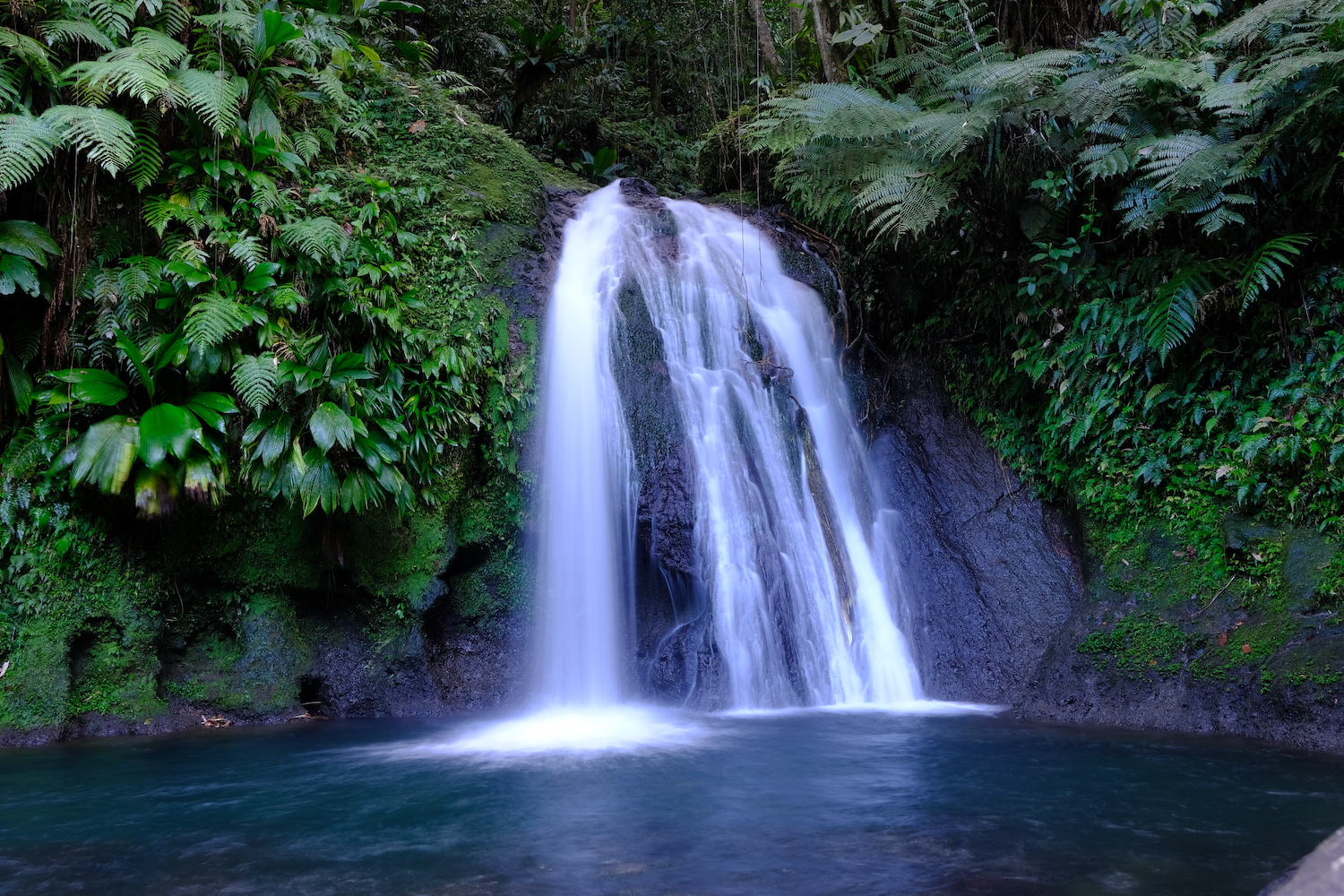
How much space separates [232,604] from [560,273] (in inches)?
166

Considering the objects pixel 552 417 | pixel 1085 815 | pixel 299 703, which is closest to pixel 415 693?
pixel 299 703

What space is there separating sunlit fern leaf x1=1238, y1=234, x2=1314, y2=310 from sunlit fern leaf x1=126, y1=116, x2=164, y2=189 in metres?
7.67

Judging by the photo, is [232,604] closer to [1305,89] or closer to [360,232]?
[360,232]

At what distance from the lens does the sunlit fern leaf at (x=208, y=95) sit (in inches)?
245

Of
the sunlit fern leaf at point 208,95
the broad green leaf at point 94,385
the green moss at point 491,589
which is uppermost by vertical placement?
the sunlit fern leaf at point 208,95

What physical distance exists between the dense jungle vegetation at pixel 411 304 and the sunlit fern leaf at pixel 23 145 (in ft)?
0.08

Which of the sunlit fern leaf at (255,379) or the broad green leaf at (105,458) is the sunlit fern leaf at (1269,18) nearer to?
the sunlit fern leaf at (255,379)

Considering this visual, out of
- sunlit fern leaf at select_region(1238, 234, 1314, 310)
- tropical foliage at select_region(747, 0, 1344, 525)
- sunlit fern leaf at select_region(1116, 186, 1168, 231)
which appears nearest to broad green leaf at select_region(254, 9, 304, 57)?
tropical foliage at select_region(747, 0, 1344, 525)

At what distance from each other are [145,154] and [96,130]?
2.19 feet

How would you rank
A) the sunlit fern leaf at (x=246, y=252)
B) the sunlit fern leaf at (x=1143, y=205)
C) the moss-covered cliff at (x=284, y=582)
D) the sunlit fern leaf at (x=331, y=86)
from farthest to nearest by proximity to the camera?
1. the sunlit fern leaf at (x=331, y=86)
2. the sunlit fern leaf at (x=246, y=252)
3. the sunlit fern leaf at (x=1143, y=205)
4. the moss-covered cliff at (x=284, y=582)

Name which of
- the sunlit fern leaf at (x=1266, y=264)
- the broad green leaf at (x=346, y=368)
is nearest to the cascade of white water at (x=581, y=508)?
the broad green leaf at (x=346, y=368)

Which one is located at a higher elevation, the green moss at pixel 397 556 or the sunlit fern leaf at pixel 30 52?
the sunlit fern leaf at pixel 30 52

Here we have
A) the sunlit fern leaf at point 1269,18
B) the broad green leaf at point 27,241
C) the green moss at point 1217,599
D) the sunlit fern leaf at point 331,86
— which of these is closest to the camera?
the green moss at point 1217,599

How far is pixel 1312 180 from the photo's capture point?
5.83m
